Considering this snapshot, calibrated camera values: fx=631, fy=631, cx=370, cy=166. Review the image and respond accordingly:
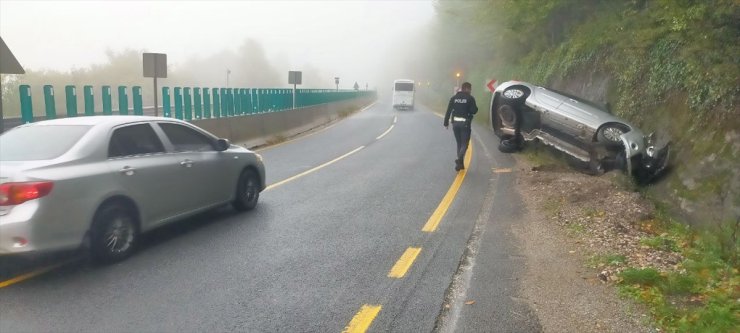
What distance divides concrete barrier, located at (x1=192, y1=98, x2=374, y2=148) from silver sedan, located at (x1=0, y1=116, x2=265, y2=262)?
9.49 metres

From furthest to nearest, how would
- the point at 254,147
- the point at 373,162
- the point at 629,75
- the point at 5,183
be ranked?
the point at 254,147 → the point at 373,162 → the point at 629,75 → the point at 5,183

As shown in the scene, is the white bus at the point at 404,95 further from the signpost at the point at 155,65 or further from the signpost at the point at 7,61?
the signpost at the point at 7,61

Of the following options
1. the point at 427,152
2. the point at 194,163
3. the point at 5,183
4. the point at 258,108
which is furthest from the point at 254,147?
the point at 5,183

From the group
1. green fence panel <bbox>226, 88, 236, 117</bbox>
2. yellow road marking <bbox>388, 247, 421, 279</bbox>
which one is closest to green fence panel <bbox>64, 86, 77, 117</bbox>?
green fence panel <bbox>226, 88, 236, 117</bbox>

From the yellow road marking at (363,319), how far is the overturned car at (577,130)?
7.11 metres

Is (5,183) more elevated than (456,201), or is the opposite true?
(5,183)

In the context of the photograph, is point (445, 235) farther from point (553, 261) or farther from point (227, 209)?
point (227, 209)

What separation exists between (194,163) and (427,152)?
10243mm

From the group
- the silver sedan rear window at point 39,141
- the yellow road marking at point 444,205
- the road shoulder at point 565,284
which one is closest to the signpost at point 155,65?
the yellow road marking at point 444,205

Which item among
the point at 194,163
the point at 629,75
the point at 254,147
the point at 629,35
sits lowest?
the point at 254,147

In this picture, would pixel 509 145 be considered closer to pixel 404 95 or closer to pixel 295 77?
pixel 295 77

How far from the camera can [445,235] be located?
24.5ft

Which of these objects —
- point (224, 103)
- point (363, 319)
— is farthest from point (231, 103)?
point (363, 319)

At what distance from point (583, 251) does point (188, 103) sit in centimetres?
1325
